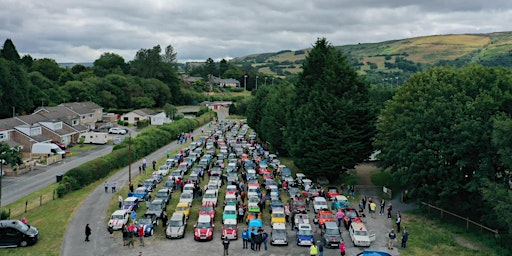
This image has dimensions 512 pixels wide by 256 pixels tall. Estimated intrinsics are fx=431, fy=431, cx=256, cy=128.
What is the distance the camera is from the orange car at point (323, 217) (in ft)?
103

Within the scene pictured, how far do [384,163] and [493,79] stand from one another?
12.3 meters

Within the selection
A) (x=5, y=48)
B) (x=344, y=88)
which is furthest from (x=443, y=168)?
(x=5, y=48)

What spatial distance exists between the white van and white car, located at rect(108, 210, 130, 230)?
16000mm

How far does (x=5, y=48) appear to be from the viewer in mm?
112812

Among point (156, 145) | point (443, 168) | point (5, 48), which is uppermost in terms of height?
point (5, 48)

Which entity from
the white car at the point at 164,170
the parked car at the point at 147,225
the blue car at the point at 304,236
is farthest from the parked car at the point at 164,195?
the blue car at the point at 304,236

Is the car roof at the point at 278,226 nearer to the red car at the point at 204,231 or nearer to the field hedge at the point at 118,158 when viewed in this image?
the red car at the point at 204,231

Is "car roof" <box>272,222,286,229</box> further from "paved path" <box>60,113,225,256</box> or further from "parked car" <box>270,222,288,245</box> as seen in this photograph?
"paved path" <box>60,113,225,256</box>

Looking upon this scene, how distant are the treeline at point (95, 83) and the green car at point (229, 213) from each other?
6320 centimetres

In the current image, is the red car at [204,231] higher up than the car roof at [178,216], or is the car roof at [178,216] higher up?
the car roof at [178,216]

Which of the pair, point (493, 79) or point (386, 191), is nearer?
point (493, 79)

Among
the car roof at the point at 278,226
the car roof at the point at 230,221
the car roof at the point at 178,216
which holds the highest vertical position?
→ the car roof at the point at 178,216

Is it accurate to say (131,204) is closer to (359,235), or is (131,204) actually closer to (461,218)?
(359,235)

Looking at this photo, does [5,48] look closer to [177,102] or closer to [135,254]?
[177,102]
